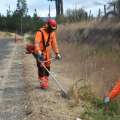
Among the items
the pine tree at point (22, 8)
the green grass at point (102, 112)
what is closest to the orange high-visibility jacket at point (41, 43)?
the green grass at point (102, 112)

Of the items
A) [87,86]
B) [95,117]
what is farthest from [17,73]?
[95,117]

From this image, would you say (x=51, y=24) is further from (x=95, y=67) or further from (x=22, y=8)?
(x=22, y=8)

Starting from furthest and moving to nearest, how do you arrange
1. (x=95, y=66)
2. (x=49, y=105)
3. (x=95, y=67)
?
(x=95, y=66) → (x=95, y=67) → (x=49, y=105)

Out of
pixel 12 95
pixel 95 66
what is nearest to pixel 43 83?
pixel 12 95

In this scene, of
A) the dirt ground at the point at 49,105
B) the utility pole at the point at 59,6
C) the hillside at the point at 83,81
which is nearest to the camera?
the dirt ground at the point at 49,105

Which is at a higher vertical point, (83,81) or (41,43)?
(41,43)

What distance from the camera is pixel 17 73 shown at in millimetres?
20531

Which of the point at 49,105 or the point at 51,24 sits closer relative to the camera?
the point at 49,105

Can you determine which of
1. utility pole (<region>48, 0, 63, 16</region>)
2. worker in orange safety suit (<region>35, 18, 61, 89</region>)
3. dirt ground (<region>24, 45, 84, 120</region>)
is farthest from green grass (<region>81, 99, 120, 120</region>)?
utility pole (<region>48, 0, 63, 16</region>)

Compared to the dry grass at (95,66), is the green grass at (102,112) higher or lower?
higher

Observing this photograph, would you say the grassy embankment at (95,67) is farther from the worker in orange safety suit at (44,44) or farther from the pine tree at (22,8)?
the pine tree at (22,8)

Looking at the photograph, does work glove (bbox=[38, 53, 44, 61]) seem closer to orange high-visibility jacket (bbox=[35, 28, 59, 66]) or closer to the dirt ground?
orange high-visibility jacket (bbox=[35, 28, 59, 66])

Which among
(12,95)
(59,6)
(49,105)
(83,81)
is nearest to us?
(49,105)

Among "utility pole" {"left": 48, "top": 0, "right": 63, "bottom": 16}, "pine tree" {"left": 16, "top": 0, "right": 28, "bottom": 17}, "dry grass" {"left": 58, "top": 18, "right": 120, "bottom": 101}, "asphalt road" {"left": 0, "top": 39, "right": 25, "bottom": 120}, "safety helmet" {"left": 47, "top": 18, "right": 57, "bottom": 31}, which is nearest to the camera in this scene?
"asphalt road" {"left": 0, "top": 39, "right": 25, "bottom": 120}
